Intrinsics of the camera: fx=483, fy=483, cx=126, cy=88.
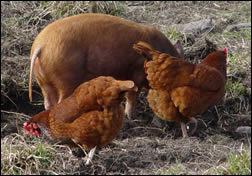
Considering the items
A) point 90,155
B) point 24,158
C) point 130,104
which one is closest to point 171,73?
point 130,104

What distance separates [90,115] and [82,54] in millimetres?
814

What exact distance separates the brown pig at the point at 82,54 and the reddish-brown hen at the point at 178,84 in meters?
0.27

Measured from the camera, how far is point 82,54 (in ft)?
16.3

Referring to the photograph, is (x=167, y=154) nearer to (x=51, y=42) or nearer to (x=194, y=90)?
(x=194, y=90)

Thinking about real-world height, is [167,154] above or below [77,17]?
below

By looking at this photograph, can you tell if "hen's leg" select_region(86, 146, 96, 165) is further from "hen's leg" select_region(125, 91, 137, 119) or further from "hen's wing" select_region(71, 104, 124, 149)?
"hen's leg" select_region(125, 91, 137, 119)

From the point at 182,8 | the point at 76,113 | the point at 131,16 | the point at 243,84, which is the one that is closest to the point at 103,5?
the point at 131,16

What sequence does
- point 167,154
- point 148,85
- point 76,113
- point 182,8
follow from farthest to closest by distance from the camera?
point 182,8
point 148,85
point 167,154
point 76,113

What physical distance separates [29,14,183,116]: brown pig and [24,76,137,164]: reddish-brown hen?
15.7 inches

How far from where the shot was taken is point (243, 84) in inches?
246

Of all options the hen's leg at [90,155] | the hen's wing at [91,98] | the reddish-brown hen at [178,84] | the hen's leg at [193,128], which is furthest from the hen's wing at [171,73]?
the hen's leg at [90,155]

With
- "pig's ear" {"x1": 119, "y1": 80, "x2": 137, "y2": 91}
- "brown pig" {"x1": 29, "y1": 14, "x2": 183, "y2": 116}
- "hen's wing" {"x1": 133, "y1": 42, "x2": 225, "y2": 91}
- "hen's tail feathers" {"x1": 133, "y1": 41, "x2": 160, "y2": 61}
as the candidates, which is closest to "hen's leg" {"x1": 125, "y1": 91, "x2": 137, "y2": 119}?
"brown pig" {"x1": 29, "y1": 14, "x2": 183, "y2": 116}

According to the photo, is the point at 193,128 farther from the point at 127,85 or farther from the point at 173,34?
the point at 173,34

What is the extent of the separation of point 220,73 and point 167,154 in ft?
3.82
